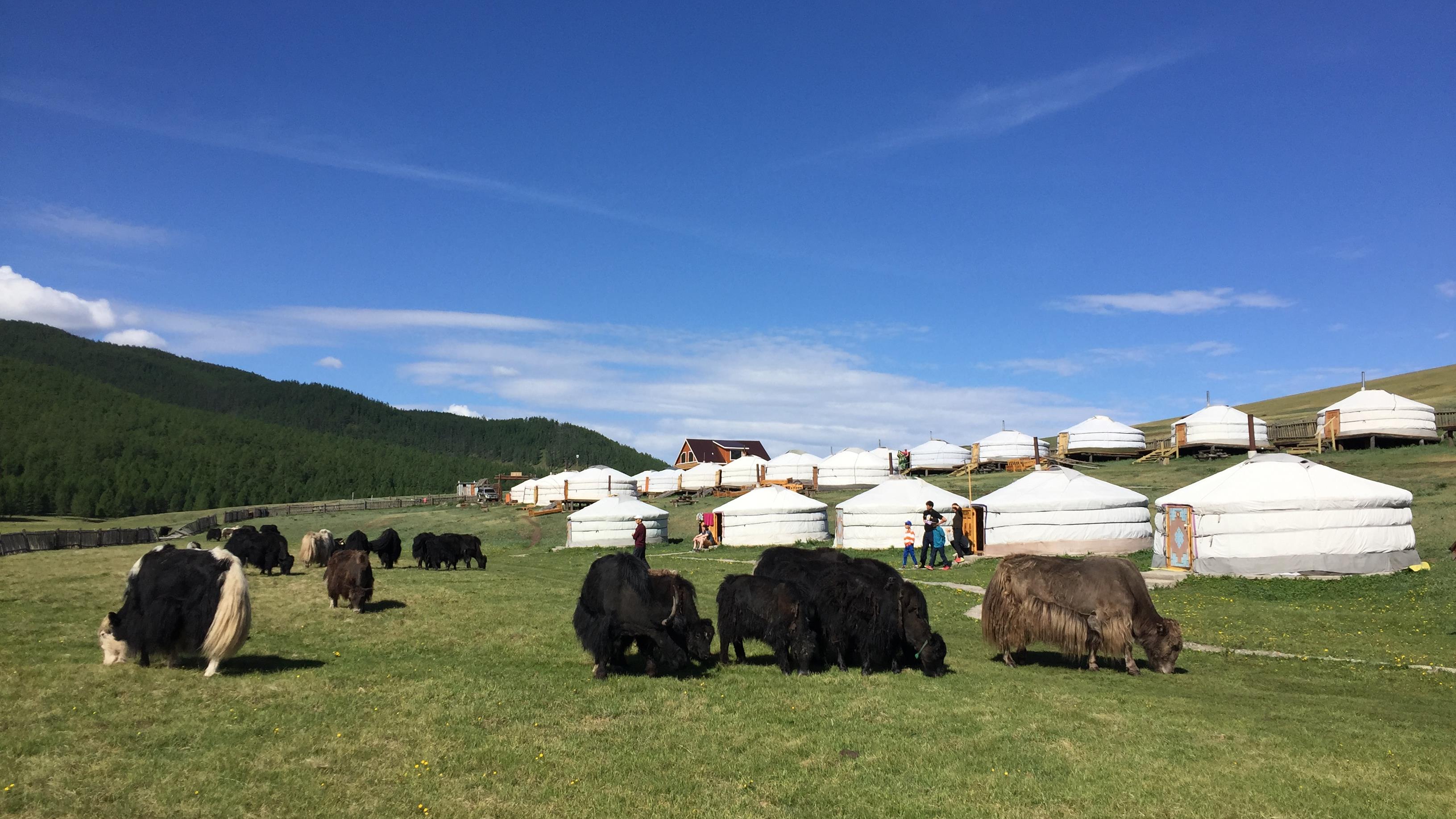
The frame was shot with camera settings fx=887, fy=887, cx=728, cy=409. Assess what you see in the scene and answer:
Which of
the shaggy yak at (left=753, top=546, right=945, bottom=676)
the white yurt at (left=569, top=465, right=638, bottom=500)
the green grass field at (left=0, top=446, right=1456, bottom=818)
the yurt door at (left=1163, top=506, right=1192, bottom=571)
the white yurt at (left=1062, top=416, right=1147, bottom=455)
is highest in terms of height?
the white yurt at (left=1062, top=416, right=1147, bottom=455)

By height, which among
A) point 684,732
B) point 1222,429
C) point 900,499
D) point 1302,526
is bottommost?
point 684,732

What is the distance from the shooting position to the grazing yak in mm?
11195

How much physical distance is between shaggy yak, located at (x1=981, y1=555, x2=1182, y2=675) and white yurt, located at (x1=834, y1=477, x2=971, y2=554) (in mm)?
20247

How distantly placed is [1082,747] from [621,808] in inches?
164

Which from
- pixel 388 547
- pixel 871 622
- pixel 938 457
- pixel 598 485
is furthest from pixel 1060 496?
pixel 598 485

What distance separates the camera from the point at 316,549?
26172 mm

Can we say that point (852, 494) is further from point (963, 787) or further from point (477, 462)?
point (477, 462)

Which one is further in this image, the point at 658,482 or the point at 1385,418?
the point at 658,482

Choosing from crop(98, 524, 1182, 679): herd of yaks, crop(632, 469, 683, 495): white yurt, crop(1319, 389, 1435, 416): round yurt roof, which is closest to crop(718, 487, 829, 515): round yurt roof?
crop(98, 524, 1182, 679): herd of yaks

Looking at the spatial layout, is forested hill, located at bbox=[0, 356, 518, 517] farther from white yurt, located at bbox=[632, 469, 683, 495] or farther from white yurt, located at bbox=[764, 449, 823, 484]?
white yurt, located at bbox=[764, 449, 823, 484]

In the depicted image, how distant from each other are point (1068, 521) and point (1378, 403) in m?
26.0

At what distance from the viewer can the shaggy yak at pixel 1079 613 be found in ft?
38.7

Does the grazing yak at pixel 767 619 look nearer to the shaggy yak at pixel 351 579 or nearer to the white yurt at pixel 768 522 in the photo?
the shaggy yak at pixel 351 579

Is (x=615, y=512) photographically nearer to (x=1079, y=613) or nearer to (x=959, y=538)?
(x=959, y=538)
